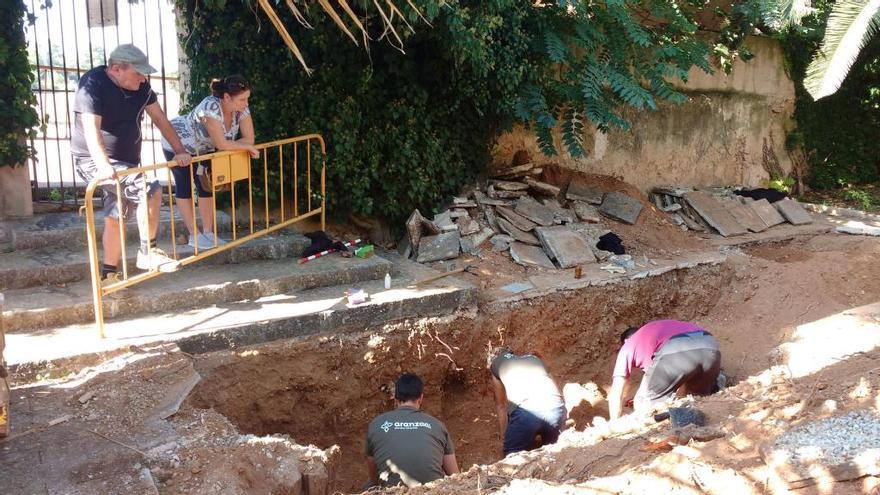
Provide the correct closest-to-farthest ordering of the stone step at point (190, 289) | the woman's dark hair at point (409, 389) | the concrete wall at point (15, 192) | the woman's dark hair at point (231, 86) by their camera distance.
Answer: the woman's dark hair at point (409, 389) < the stone step at point (190, 289) < the woman's dark hair at point (231, 86) < the concrete wall at point (15, 192)

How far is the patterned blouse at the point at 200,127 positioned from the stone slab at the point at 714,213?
6.42 meters

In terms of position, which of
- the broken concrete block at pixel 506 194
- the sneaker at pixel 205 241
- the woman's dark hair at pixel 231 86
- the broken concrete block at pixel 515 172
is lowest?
the sneaker at pixel 205 241

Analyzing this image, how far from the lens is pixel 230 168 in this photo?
6.74m

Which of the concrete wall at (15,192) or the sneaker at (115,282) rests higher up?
the concrete wall at (15,192)

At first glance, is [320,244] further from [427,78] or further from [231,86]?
[427,78]

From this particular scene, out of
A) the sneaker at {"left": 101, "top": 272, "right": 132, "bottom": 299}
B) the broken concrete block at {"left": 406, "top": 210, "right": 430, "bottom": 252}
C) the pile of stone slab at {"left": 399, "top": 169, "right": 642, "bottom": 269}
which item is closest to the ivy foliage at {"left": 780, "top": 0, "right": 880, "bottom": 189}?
the pile of stone slab at {"left": 399, "top": 169, "right": 642, "bottom": 269}

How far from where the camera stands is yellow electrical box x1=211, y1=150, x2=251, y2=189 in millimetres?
6573

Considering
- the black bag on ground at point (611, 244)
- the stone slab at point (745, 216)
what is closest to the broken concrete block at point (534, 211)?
the black bag on ground at point (611, 244)

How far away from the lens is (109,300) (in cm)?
598

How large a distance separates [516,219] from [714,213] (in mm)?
3291

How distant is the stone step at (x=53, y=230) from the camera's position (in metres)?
6.83

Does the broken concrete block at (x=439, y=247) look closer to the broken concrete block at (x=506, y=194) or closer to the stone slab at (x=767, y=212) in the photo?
the broken concrete block at (x=506, y=194)

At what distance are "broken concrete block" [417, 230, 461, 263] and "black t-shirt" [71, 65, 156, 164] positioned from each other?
10.4 feet

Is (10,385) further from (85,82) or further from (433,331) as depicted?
(433,331)
